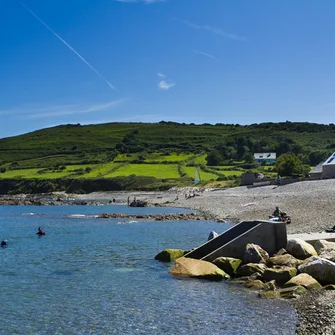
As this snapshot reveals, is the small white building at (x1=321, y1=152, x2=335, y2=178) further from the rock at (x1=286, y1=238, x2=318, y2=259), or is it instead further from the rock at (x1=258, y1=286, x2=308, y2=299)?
the rock at (x1=258, y1=286, x2=308, y2=299)

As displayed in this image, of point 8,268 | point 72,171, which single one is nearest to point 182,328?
point 8,268

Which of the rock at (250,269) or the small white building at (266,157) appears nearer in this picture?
the rock at (250,269)

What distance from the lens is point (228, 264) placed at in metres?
24.5

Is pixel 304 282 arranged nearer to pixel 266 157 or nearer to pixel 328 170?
pixel 328 170

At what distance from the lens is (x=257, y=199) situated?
66.6m

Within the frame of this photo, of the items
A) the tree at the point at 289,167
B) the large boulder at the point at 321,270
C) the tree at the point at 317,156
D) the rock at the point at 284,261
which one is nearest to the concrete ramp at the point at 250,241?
the rock at the point at 284,261

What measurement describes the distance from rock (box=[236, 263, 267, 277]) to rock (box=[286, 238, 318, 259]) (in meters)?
2.24

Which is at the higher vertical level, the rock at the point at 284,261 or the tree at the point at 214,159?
the tree at the point at 214,159

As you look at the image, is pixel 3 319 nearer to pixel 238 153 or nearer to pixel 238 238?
pixel 238 238

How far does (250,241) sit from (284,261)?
342 cm

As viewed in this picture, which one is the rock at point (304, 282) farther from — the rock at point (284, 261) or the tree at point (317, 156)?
the tree at point (317, 156)

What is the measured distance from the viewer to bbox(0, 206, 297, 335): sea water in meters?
16.3

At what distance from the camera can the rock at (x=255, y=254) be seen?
24.6 meters

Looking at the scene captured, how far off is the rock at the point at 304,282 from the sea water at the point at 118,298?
5.95ft
